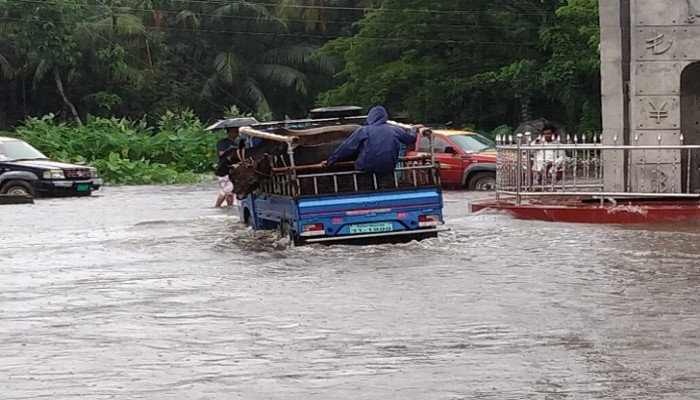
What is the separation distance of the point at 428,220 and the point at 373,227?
688 millimetres

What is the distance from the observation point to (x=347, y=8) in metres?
59.0

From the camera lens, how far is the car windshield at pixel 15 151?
30188mm

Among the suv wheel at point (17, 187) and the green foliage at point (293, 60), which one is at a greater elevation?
the green foliage at point (293, 60)

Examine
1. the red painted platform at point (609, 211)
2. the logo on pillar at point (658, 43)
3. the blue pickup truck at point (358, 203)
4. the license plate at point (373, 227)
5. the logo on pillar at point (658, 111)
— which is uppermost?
the logo on pillar at point (658, 43)

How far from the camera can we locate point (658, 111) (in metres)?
18.9

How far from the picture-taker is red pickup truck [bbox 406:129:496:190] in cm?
2819

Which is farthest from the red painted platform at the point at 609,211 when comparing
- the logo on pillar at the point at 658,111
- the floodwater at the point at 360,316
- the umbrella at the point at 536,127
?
the umbrella at the point at 536,127

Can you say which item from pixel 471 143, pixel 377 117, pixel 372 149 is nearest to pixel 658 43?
pixel 377 117

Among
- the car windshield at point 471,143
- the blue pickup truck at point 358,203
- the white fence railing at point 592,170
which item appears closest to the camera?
the blue pickup truck at point 358,203

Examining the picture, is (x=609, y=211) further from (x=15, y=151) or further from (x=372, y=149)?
(x=15, y=151)

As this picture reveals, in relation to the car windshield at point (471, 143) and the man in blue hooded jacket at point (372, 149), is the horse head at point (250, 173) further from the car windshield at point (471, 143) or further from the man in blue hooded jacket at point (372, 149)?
the car windshield at point (471, 143)

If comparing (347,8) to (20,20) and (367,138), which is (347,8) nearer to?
(20,20)

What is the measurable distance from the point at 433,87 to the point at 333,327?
3554 cm

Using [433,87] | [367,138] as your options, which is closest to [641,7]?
[367,138]
